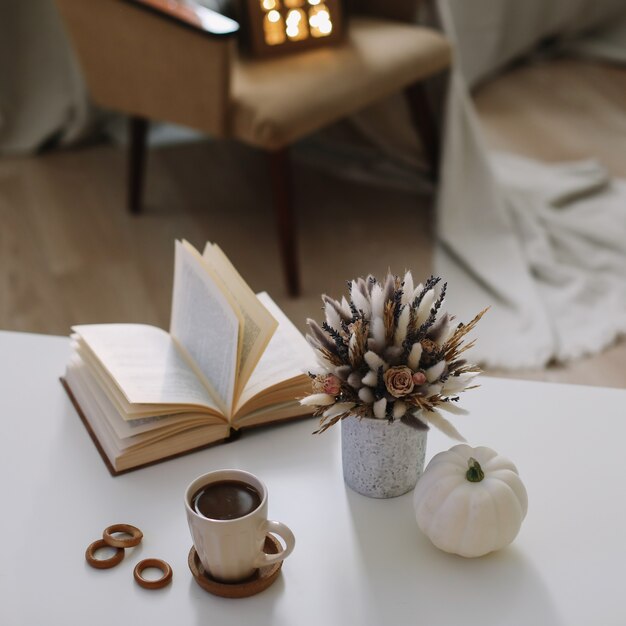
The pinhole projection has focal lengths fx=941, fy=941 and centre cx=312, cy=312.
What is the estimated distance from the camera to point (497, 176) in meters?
2.49

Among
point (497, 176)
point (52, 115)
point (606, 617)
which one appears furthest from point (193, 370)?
point (52, 115)

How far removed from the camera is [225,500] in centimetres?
88

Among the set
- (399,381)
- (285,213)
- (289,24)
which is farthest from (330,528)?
(289,24)

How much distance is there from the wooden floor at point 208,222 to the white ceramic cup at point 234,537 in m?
1.09

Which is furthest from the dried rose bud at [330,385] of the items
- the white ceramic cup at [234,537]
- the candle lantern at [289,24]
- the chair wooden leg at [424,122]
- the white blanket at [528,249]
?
the chair wooden leg at [424,122]

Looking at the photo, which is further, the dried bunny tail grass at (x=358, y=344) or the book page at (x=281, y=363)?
the book page at (x=281, y=363)

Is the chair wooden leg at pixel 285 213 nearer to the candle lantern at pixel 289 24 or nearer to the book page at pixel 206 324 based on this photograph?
the candle lantern at pixel 289 24

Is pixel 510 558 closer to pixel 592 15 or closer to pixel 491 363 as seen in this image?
pixel 491 363

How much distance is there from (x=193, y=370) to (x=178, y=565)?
294 mm

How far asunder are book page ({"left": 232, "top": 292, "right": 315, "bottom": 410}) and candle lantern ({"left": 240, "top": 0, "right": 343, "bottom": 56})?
3.63 ft

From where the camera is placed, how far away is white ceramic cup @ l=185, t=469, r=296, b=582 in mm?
843

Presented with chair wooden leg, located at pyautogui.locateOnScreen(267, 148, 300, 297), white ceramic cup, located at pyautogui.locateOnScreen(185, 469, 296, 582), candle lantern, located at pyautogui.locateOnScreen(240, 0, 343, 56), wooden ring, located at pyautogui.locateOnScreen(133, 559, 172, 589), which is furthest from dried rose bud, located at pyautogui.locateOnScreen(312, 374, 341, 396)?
candle lantern, located at pyautogui.locateOnScreen(240, 0, 343, 56)

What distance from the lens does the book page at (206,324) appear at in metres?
1.06

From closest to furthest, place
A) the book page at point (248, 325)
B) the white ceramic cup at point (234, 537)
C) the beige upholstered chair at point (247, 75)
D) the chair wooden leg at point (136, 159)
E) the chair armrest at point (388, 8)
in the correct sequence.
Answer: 1. the white ceramic cup at point (234, 537)
2. the book page at point (248, 325)
3. the beige upholstered chair at point (247, 75)
4. the chair armrest at point (388, 8)
5. the chair wooden leg at point (136, 159)
